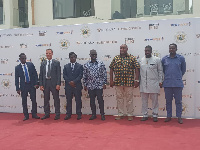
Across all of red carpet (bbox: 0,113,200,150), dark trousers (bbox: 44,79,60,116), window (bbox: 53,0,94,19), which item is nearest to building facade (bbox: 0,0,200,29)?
window (bbox: 53,0,94,19)

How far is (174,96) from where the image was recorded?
5.17 metres

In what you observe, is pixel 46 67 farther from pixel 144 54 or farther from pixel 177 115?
pixel 177 115

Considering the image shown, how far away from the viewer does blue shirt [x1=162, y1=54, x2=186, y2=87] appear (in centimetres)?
505

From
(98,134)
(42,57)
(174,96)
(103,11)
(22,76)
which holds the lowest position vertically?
(98,134)

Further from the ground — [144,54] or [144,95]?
[144,54]

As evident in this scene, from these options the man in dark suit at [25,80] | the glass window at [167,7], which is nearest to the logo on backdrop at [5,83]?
the man in dark suit at [25,80]

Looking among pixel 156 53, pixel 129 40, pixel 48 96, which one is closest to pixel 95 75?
pixel 129 40

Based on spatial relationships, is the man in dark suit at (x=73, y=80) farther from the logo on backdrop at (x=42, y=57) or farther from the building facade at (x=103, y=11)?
the building facade at (x=103, y=11)

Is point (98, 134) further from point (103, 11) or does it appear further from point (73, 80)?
point (103, 11)

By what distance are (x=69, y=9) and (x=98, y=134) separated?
1009 centimetres

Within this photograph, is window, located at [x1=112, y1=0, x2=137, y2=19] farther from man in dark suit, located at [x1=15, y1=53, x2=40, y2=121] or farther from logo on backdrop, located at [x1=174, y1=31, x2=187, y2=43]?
man in dark suit, located at [x1=15, y1=53, x2=40, y2=121]

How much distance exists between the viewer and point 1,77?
6762 millimetres

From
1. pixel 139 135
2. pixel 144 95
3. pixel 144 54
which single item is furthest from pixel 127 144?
pixel 144 54

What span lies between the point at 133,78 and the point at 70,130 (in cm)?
189
